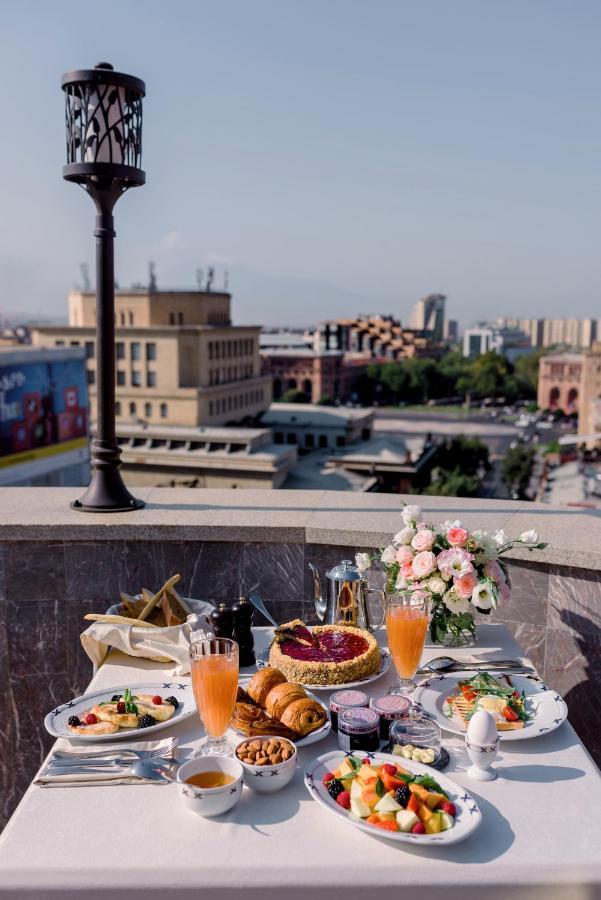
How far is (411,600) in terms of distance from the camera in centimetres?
280

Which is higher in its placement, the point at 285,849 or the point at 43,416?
the point at 285,849

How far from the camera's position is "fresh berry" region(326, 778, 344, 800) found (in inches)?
82.8

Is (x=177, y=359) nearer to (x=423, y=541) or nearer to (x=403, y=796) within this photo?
(x=423, y=541)

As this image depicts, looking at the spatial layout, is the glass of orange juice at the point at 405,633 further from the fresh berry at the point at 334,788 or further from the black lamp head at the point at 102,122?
the black lamp head at the point at 102,122

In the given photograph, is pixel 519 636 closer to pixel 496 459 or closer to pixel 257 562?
pixel 257 562

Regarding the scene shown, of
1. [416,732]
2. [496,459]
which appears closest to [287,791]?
[416,732]

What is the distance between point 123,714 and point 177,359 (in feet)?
224

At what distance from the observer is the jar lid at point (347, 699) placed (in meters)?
2.51

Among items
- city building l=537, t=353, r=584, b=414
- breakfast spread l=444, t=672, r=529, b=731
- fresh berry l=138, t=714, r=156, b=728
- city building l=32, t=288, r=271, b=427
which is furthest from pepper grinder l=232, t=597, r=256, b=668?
city building l=537, t=353, r=584, b=414

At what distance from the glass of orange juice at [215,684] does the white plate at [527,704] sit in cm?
67

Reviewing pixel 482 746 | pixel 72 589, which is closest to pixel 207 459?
pixel 72 589

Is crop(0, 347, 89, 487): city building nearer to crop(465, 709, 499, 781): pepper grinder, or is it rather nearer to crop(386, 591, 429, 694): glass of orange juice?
crop(386, 591, 429, 694): glass of orange juice

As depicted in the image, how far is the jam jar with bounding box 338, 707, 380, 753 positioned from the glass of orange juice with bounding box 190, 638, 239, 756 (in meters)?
0.32

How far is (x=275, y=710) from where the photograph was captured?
98.7 inches
